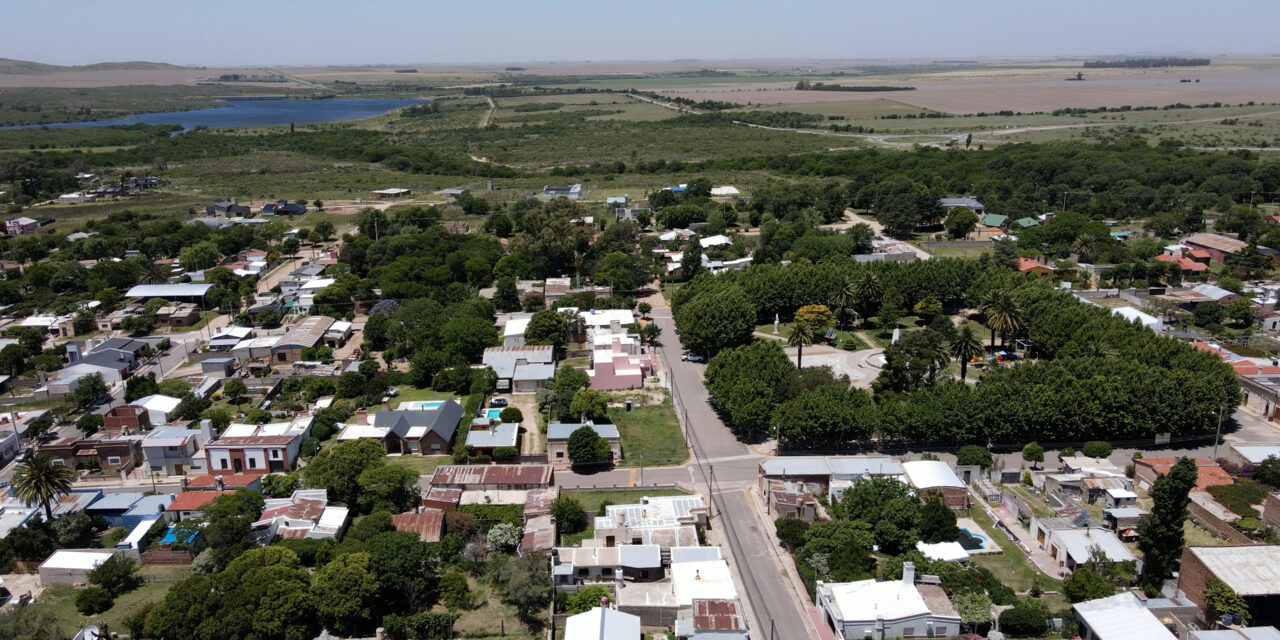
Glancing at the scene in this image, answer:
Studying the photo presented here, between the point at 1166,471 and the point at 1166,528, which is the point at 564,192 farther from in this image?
the point at 1166,528

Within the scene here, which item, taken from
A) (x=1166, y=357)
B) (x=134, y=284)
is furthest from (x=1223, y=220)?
(x=134, y=284)

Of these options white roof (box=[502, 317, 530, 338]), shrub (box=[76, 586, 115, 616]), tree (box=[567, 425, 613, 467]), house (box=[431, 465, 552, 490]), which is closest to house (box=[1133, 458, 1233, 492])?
tree (box=[567, 425, 613, 467])

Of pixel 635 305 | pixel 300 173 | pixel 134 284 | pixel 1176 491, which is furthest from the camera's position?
pixel 300 173

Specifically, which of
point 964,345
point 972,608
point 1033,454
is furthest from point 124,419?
point 1033,454

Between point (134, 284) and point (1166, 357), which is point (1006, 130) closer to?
point (1166, 357)

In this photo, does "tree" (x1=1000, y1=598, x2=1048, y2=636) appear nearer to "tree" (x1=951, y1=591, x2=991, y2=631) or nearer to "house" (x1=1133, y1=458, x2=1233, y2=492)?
"tree" (x1=951, y1=591, x2=991, y2=631)

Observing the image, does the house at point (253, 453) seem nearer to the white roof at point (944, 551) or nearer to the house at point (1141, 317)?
the white roof at point (944, 551)
